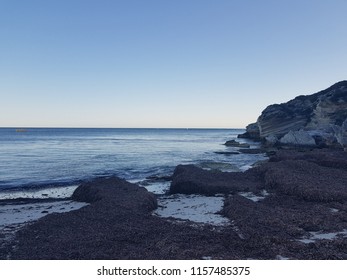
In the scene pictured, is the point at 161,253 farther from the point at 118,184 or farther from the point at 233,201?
the point at 118,184

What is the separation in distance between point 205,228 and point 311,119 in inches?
2532

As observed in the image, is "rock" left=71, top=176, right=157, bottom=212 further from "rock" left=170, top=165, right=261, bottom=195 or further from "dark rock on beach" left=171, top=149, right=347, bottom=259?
"dark rock on beach" left=171, top=149, right=347, bottom=259

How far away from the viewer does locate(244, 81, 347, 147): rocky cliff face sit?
55516 millimetres

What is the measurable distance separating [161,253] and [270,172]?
653 inches

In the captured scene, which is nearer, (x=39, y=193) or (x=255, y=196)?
(x=255, y=196)

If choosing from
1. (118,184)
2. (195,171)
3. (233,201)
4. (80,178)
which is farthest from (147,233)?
(80,178)

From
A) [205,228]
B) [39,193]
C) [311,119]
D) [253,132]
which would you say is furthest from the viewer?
[253,132]

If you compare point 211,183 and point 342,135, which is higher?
point 342,135

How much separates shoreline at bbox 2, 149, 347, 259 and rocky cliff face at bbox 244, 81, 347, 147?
1478 inches

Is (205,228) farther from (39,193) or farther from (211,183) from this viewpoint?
(39,193)

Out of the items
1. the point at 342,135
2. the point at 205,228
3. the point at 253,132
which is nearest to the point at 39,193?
the point at 205,228

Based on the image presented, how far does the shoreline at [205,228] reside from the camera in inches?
371

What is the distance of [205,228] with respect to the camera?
12016 mm

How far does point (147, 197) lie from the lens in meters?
17.5
